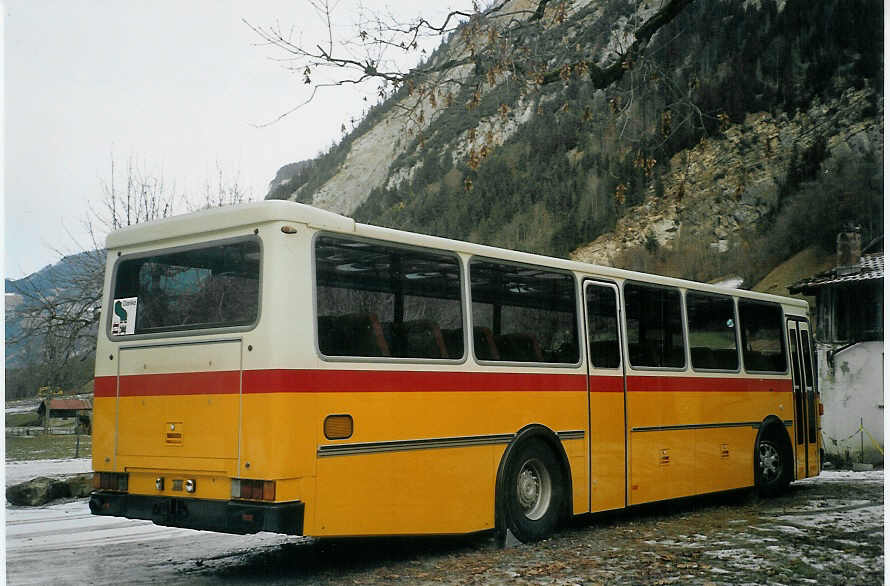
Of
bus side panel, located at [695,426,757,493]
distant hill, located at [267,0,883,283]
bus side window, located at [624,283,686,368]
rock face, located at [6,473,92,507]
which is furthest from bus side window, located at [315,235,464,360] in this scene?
rock face, located at [6,473,92,507]

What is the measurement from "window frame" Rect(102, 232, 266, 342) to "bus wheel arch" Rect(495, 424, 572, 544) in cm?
273

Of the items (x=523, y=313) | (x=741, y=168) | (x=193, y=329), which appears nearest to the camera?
(x=193, y=329)

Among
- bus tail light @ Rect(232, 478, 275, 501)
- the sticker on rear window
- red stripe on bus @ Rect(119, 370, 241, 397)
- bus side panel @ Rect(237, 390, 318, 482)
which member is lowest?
bus tail light @ Rect(232, 478, 275, 501)

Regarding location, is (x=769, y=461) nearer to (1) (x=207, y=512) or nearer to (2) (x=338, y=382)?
(2) (x=338, y=382)

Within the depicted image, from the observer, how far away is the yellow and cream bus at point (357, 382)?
22.8ft

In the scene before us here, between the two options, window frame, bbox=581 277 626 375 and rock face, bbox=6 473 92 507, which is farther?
rock face, bbox=6 473 92 507

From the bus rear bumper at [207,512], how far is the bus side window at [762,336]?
7.31 m

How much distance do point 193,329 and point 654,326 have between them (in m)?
5.18

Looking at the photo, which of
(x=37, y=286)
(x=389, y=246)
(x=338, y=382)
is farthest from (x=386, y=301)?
(x=37, y=286)

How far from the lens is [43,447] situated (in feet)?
74.2

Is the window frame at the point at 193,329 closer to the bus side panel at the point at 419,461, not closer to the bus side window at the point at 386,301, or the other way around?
the bus side window at the point at 386,301

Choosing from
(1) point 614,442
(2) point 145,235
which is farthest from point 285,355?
(1) point 614,442

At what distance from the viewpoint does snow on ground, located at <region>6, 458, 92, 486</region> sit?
13984 mm

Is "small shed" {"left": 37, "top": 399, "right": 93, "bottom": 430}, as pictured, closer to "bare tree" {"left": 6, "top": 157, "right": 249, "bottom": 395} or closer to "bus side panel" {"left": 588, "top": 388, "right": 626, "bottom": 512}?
"bare tree" {"left": 6, "top": 157, "right": 249, "bottom": 395}
